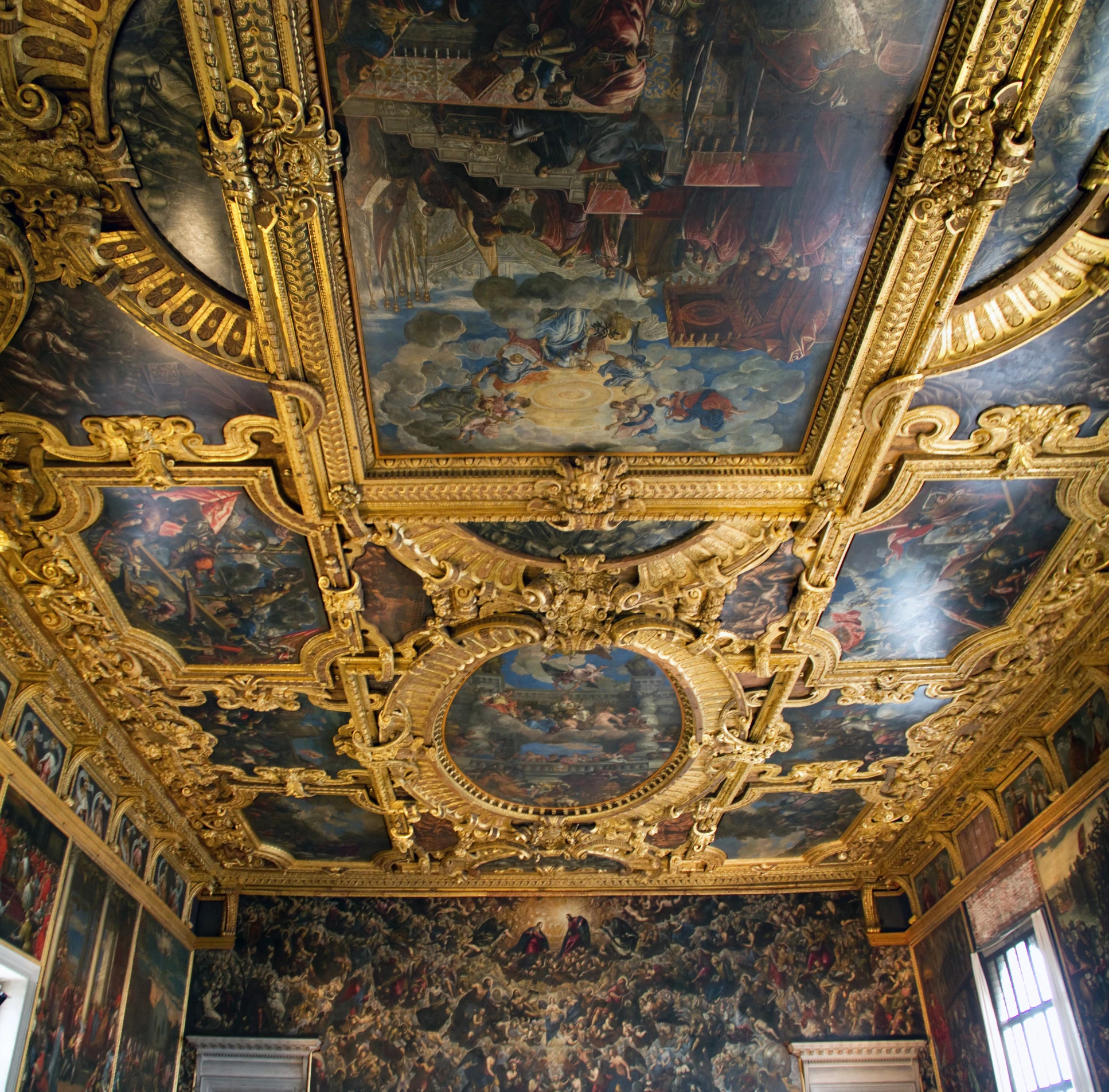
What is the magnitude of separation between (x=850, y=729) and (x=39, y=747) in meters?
9.44

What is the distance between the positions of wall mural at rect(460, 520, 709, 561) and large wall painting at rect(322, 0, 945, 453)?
0.93 metres

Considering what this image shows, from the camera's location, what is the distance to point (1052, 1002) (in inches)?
442

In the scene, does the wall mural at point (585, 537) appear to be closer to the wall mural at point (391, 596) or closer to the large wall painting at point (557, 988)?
the wall mural at point (391, 596)

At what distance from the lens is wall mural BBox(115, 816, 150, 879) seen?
12422 millimetres

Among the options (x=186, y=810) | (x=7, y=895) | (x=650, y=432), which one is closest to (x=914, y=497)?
(x=650, y=432)

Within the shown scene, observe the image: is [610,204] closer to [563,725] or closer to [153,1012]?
[563,725]

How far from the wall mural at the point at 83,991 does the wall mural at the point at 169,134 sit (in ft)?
26.1

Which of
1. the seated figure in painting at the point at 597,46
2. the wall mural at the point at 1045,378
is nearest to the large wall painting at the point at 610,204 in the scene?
the seated figure in painting at the point at 597,46

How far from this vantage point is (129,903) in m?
12.7

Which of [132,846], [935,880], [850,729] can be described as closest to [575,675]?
[850,729]

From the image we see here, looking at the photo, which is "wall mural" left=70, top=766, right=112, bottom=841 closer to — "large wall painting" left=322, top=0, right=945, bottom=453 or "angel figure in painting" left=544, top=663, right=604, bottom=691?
"angel figure in painting" left=544, top=663, right=604, bottom=691

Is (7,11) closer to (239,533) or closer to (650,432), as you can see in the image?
(239,533)

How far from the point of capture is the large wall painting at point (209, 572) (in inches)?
327

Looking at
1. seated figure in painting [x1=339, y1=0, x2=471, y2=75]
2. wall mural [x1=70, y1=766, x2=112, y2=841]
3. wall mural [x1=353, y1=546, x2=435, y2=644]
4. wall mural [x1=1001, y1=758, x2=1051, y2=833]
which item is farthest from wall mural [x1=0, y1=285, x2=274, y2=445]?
wall mural [x1=1001, y1=758, x2=1051, y2=833]
